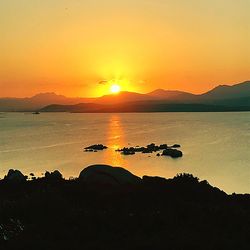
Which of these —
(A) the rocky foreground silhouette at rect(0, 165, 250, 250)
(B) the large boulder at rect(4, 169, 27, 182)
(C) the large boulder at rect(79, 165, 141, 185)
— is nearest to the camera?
(A) the rocky foreground silhouette at rect(0, 165, 250, 250)

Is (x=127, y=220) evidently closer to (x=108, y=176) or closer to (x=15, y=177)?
(x=108, y=176)

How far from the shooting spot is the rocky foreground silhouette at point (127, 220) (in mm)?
10797

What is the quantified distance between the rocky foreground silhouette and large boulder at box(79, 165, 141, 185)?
92cm

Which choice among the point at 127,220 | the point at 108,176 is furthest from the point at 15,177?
the point at 127,220

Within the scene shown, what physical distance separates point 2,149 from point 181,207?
86.3 metres

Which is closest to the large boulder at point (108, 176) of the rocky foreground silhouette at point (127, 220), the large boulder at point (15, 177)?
the rocky foreground silhouette at point (127, 220)

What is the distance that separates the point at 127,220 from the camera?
12906 mm

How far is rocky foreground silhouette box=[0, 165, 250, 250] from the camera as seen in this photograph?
10797mm

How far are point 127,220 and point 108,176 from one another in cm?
803

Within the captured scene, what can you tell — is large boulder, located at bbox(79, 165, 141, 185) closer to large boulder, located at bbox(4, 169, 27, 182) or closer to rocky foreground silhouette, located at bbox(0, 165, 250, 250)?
rocky foreground silhouette, located at bbox(0, 165, 250, 250)

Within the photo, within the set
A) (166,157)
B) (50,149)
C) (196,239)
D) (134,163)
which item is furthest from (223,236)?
(50,149)

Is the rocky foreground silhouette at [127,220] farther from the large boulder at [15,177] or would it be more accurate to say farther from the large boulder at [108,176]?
the large boulder at [15,177]

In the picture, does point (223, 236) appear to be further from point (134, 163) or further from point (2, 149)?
point (2, 149)

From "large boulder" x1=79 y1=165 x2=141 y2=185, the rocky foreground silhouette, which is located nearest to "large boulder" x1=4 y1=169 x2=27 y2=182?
"large boulder" x1=79 y1=165 x2=141 y2=185
